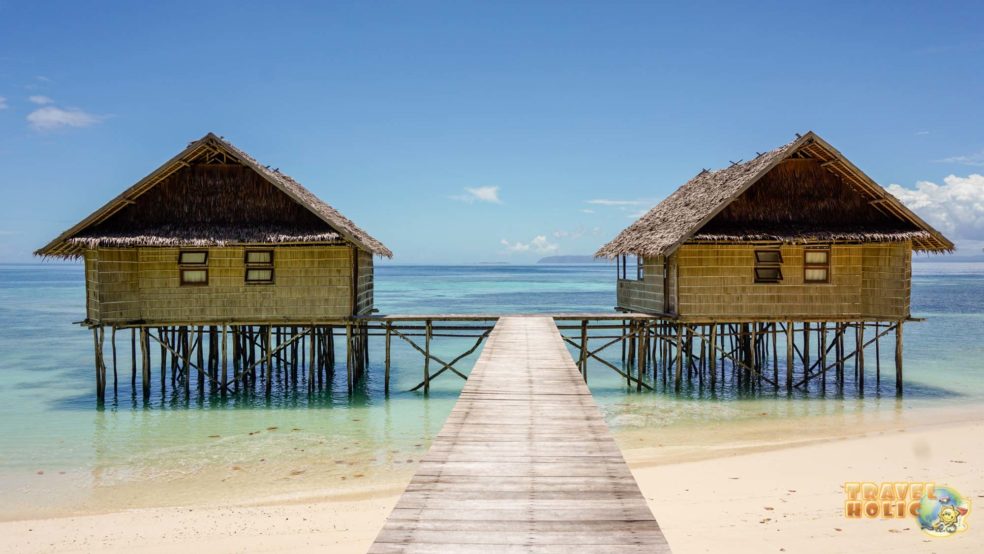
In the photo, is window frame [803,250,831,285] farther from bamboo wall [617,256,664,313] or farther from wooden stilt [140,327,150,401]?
wooden stilt [140,327,150,401]

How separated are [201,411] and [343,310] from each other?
379cm

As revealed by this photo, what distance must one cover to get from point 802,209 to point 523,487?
13669mm

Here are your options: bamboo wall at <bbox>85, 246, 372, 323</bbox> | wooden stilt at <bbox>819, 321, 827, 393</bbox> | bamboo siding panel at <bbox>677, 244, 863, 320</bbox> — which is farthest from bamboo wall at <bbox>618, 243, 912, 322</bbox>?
bamboo wall at <bbox>85, 246, 372, 323</bbox>

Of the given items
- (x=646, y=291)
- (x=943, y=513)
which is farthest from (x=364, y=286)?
(x=943, y=513)

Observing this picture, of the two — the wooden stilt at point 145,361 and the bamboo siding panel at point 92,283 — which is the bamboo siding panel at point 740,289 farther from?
the bamboo siding panel at point 92,283

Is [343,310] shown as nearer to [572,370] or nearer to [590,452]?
[572,370]

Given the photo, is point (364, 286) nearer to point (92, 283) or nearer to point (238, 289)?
point (238, 289)

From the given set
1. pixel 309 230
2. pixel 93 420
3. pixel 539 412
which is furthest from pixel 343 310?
pixel 539 412

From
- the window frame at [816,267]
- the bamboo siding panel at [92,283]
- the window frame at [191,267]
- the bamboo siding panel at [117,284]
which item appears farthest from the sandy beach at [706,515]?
the window frame at [191,267]

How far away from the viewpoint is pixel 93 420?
1570cm

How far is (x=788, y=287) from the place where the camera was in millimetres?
16922

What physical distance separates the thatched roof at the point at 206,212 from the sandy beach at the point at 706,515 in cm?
732

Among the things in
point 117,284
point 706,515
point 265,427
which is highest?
point 117,284

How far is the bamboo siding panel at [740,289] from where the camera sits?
660 inches
